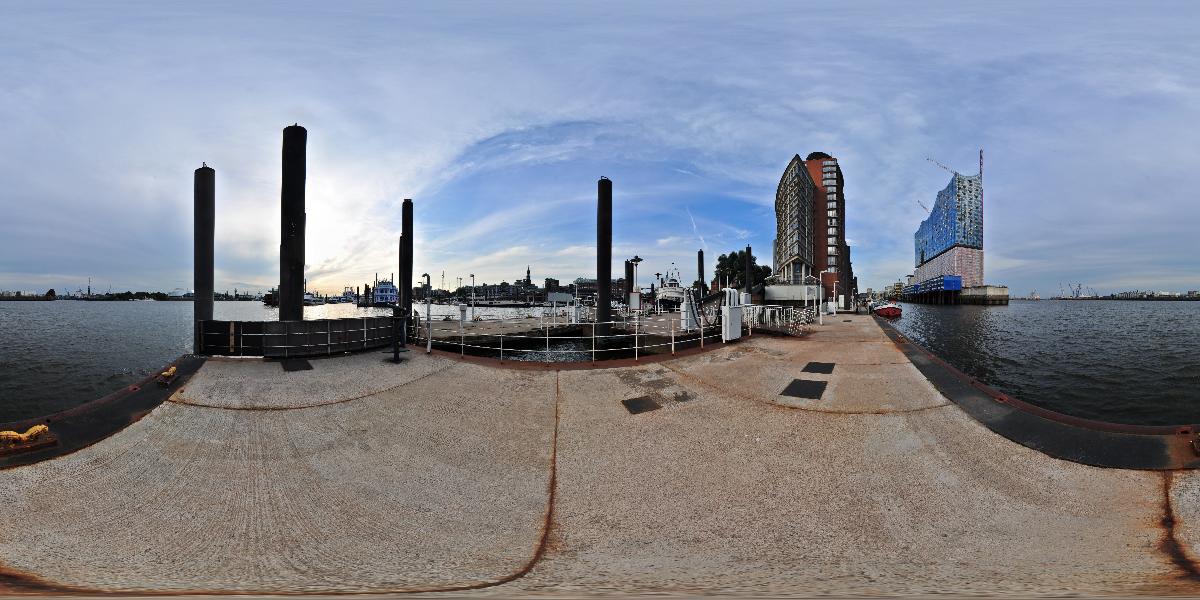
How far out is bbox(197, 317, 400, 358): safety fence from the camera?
9.40 meters

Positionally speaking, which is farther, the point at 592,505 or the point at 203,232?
the point at 203,232

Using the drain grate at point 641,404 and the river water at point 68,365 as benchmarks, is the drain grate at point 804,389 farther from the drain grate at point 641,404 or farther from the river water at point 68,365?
the river water at point 68,365

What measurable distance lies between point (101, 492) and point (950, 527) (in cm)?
797

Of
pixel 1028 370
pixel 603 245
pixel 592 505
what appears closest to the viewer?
pixel 592 505

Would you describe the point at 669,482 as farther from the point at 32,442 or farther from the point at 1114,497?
the point at 32,442

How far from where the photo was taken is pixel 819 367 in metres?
8.58

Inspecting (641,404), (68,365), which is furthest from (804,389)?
(68,365)

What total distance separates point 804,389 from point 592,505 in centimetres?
451

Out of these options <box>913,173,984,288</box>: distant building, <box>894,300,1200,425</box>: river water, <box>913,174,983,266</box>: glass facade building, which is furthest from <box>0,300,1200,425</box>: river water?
<box>913,174,983,266</box>: glass facade building

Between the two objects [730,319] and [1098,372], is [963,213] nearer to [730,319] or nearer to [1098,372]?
[1098,372]

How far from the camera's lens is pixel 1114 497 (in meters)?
4.05

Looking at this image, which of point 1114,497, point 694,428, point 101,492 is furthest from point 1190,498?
point 101,492

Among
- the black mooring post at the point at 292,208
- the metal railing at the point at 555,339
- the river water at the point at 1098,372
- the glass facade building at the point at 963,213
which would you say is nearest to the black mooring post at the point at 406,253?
the metal railing at the point at 555,339

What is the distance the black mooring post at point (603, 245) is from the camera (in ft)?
76.9
